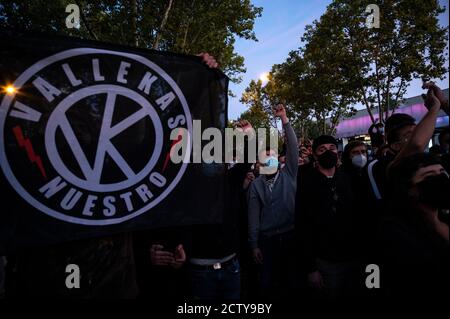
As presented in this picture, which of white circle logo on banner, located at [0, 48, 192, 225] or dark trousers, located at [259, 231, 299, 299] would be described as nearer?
white circle logo on banner, located at [0, 48, 192, 225]

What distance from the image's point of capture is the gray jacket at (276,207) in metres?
3.40

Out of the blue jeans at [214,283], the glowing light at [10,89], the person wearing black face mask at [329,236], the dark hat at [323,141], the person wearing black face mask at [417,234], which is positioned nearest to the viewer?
the person wearing black face mask at [417,234]

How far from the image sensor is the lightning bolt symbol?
70.6 inches

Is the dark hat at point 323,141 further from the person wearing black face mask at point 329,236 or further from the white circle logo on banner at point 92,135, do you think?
the white circle logo on banner at point 92,135

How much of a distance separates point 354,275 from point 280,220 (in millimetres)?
903

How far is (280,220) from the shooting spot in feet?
11.2

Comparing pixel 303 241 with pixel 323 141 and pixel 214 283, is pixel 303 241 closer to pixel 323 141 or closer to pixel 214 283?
pixel 214 283

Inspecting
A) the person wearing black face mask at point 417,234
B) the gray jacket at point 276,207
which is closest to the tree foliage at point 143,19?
the gray jacket at point 276,207

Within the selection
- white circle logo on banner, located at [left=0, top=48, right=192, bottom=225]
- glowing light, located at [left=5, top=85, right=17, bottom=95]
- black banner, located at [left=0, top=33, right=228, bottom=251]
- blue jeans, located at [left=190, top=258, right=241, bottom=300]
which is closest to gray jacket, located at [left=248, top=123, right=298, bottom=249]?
blue jeans, located at [left=190, top=258, right=241, bottom=300]

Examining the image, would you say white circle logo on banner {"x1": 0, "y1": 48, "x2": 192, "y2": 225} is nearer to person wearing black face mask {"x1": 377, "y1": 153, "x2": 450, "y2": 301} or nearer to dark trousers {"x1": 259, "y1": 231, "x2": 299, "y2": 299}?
person wearing black face mask {"x1": 377, "y1": 153, "x2": 450, "y2": 301}

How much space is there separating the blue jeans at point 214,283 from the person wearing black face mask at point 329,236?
2.47ft

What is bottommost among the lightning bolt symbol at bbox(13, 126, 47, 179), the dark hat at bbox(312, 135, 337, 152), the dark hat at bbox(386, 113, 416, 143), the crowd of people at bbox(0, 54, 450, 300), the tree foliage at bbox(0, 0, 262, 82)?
the crowd of people at bbox(0, 54, 450, 300)

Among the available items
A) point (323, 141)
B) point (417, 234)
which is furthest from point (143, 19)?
point (417, 234)
